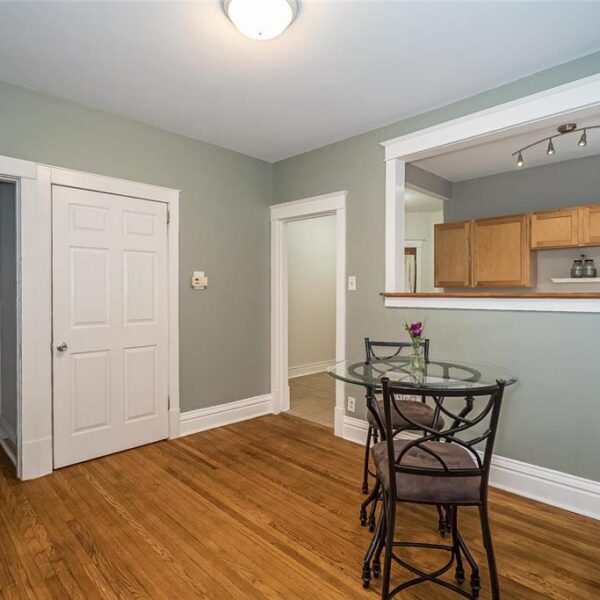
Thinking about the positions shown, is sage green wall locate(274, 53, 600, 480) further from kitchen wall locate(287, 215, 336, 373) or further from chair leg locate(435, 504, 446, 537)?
kitchen wall locate(287, 215, 336, 373)

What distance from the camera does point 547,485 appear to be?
2.42 m

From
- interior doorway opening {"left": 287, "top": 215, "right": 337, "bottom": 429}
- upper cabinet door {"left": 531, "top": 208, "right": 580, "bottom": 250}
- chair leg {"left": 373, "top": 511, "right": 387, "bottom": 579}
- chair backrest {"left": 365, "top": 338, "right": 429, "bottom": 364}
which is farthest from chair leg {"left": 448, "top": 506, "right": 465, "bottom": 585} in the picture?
interior doorway opening {"left": 287, "top": 215, "right": 337, "bottom": 429}

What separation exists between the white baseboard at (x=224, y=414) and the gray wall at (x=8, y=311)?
129 centimetres

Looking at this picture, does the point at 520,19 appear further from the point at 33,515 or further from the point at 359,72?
the point at 33,515

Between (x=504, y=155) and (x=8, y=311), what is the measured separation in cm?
478

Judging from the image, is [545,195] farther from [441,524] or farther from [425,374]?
[441,524]

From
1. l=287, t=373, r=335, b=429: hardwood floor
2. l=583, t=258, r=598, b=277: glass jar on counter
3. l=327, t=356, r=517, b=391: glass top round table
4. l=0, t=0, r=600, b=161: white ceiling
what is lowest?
l=287, t=373, r=335, b=429: hardwood floor

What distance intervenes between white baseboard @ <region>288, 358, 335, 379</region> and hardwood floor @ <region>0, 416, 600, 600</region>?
2806 millimetres

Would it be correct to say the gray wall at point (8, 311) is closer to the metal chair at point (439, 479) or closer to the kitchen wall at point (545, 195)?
the metal chair at point (439, 479)

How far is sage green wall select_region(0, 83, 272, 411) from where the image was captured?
109 inches

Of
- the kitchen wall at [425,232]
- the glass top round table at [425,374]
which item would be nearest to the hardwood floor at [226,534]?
Answer: the glass top round table at [425,374]

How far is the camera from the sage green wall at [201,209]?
2.78 meters

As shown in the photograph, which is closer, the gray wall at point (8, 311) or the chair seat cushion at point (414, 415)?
the chair seat cushion at point (414, 415)

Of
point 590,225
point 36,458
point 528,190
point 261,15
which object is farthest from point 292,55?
point 528,190
